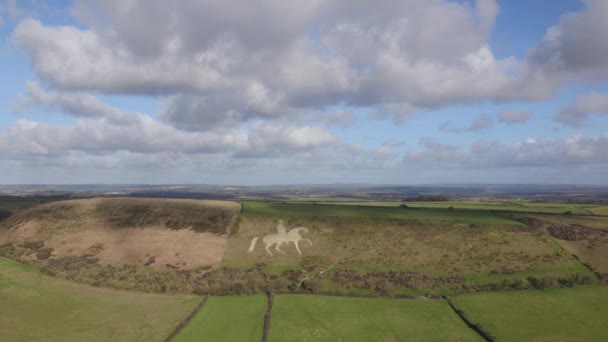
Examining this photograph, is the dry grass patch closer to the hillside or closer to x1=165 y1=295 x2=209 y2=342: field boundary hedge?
the hillside

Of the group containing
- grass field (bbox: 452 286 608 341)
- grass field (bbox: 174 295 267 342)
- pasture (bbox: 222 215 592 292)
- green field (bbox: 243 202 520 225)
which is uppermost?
green field (bbox: 243 202 520 225)

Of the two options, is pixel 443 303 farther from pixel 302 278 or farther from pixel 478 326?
pixel 302 278

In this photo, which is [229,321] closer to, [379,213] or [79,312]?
[79,312]

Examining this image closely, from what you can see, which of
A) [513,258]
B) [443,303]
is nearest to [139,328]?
[443,303]

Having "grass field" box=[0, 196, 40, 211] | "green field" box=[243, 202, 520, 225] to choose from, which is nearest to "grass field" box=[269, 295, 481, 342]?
"green field" box=[243, 202, 520, 225]

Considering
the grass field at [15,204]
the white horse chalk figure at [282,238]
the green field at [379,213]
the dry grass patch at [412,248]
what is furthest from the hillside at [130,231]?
the grass field at [15,204]

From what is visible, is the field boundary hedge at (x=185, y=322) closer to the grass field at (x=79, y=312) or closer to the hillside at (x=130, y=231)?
the grass field at (x=79, y=312)
